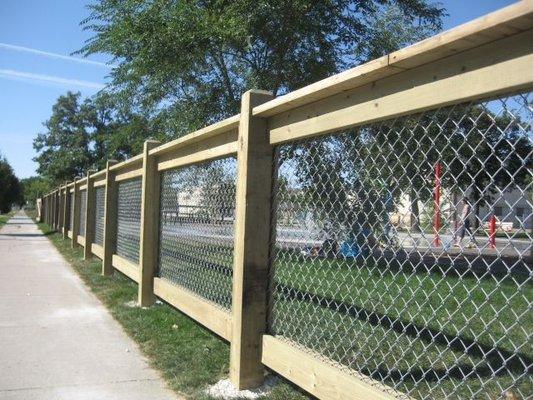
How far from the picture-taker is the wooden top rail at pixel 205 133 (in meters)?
4.06

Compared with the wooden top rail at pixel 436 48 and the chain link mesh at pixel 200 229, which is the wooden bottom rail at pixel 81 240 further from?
the wooden top rail at pixel 436 48

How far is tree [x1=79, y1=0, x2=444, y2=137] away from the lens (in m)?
10.8

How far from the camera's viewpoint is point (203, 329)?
532 centimetres

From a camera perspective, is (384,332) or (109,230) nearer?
A: (384,332)

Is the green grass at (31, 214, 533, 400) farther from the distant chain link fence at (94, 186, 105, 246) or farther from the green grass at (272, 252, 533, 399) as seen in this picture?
the distant chain link fence at (94, 186, 105, 246)

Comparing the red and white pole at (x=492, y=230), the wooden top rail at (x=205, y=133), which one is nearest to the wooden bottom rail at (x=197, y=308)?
the wooden top rail at (x=205, y=133)

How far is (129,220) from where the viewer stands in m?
7.89

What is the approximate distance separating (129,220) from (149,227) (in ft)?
5.57

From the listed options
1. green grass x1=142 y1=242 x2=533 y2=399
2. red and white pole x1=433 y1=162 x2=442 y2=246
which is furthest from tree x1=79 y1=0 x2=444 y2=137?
red and white pole x1=433 y1=162 x2=442 y2=246

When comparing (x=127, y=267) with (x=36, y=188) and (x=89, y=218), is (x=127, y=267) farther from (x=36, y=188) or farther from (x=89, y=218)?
(x=36, y=188)

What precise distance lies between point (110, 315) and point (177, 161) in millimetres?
1935

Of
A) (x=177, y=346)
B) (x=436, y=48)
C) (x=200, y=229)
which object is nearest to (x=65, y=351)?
(x=177, y=346)

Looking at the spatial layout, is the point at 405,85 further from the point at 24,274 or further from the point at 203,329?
the point at 24,274

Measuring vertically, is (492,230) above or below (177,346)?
above
